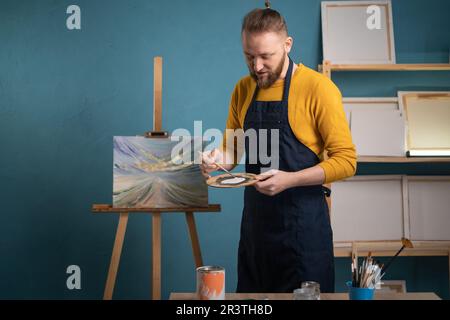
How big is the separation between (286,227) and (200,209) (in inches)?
33.8

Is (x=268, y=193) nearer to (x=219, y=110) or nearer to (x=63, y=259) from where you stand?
(x=219, y=110)

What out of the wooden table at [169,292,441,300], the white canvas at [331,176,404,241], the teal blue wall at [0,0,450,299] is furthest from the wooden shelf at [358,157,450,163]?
the wooden table at [169,292,441,300]

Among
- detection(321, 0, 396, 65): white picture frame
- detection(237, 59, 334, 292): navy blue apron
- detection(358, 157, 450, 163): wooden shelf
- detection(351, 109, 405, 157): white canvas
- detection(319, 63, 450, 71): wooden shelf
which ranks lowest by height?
detection(237, 59, 334, 292): navy blue apron

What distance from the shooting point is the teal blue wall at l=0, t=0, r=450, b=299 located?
371 centimetres

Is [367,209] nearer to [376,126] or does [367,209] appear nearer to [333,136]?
[376,126]

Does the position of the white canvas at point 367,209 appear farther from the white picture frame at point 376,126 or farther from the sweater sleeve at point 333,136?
the sweater sleeve at point 333,136

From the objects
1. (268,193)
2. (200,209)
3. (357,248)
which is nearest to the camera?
(268,193)

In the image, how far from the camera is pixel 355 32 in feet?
12.1

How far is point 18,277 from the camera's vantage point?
3.74m

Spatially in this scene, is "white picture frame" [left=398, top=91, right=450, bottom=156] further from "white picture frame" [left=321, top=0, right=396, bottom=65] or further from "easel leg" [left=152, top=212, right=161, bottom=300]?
"easel leg" [left=152, top=212, right=161, bottom=300]

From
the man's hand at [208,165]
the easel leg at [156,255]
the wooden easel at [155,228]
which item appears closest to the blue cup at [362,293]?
the man's hand at [208,165]

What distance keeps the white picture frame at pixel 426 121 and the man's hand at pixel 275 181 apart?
168 centimetres

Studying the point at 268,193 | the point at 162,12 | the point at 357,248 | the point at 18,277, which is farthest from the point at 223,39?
the point at 18,277

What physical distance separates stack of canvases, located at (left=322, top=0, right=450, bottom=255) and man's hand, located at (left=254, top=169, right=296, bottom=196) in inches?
60.0
